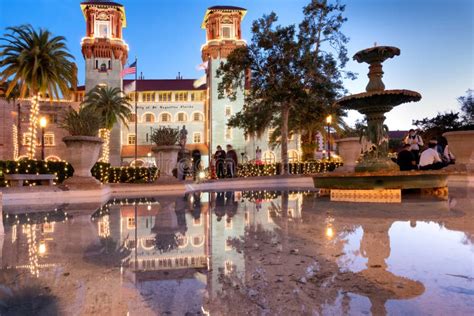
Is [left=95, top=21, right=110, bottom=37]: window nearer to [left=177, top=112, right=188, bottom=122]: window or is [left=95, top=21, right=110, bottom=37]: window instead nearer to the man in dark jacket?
[left=177, top=112, right=188, bottom=122]: window

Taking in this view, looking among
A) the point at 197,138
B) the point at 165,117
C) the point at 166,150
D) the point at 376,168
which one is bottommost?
the point at 376,168

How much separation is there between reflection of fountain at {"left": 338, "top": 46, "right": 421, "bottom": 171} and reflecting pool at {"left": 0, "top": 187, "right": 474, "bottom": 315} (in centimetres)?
490

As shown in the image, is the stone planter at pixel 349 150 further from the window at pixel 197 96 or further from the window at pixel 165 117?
the window at pixel 165 117

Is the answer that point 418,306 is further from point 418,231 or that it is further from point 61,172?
point 61,172

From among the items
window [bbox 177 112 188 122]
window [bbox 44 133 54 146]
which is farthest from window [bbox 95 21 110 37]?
window [bbox 44 133 54 146]

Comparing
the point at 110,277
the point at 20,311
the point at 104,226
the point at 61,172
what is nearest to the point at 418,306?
the point at 110,277

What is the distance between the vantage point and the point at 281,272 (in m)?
3.06

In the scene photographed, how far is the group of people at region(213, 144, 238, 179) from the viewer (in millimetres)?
20483

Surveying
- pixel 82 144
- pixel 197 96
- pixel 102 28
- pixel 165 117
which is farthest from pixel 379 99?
pixel 102 28

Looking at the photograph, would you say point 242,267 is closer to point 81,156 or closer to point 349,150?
point 81,156

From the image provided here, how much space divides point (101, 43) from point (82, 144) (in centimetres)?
4491

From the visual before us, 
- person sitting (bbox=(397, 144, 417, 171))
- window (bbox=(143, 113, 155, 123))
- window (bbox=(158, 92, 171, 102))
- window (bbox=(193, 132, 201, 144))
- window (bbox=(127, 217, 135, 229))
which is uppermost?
window (bbox=(158, 92, 171, 102))

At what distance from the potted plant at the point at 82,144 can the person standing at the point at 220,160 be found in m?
8.42

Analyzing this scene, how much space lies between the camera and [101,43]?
51531 millimetres
